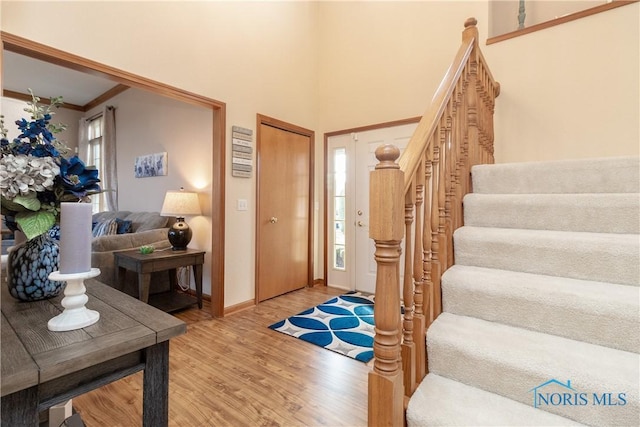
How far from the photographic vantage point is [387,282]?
946 mm

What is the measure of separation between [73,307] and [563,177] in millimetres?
2346

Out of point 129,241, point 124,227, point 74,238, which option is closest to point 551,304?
point 74,238

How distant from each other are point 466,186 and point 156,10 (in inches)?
108

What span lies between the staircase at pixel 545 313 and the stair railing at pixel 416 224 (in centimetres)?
11

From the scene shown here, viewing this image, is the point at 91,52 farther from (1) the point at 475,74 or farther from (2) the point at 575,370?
(2) the point at 575,370

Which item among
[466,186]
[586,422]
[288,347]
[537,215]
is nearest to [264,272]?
[288,347]

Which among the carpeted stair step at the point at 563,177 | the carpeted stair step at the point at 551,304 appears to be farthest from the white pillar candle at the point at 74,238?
the carpeted stair step at the point at 563,177

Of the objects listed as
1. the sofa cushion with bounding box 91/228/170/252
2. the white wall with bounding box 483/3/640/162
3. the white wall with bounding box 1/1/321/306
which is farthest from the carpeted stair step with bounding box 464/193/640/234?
the sofa cushion with bounding box 91/228/170/252

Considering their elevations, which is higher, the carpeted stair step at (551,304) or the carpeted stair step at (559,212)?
the carpeted stair step at (559,212)

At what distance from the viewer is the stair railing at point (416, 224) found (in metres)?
0.93

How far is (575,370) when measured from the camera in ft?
3.14

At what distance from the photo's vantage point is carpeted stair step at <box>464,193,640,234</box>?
1371 mm

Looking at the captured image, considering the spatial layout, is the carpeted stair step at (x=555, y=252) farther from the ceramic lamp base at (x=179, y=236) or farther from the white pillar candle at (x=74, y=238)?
the ceramic lamp base at (x=179, y=236)

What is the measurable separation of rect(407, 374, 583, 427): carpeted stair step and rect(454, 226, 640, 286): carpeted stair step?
629 mm
